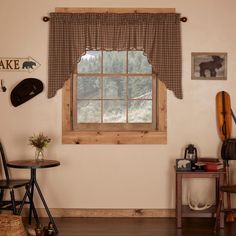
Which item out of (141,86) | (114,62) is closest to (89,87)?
(114,62)

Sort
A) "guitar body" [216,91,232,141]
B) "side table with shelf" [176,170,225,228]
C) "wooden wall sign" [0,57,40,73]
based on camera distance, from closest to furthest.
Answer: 1. "side table with shelf" [176,170,225,228]
2. "guitar body" [216,91,232,141]
3. "wooden wall sign" [0,57,40,73]

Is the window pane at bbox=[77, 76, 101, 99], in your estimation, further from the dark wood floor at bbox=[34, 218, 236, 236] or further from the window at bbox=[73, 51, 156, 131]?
the dark wood floor at bbox=[34, 218, 236, 236]

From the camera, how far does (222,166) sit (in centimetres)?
554

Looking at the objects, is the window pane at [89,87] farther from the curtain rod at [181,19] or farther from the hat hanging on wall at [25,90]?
the curtain rod at [181,19]

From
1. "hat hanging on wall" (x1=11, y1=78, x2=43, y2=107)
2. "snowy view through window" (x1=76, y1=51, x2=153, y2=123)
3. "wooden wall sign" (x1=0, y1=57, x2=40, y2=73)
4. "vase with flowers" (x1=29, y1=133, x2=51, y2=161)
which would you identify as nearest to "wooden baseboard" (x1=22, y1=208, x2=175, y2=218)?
"vase with flowers" (x1=29, y1=133, x2=51, y2=161)

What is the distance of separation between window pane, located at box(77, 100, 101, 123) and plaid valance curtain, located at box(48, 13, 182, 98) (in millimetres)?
471

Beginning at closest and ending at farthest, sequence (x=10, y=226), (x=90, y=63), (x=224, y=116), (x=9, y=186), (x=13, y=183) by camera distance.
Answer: (x=10, y=226)
(x=9, y=186)
(x=13, y=183)
(x=224, y=116)
(x=90, y=63)

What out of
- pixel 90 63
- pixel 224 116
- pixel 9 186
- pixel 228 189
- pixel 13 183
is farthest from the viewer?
pixel 90 63

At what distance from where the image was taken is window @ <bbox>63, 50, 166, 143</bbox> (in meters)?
6.04

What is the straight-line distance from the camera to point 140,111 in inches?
239

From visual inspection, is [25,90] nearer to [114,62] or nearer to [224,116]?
[114,62]

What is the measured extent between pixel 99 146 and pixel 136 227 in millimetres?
1078

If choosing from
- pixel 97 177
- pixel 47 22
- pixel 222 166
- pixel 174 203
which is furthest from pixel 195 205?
pixel 47 22

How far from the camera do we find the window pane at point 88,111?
609 centimetres
